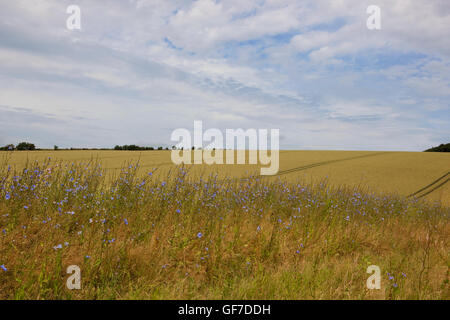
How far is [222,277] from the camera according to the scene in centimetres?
369

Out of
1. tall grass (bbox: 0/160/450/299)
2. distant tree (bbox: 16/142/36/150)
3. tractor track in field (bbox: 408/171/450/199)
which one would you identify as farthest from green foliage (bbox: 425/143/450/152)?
distant tree (bbox: 16/142/36/150)

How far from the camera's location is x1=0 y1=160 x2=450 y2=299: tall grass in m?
3.25

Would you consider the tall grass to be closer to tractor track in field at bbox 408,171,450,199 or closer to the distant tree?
tractor track in field at bbox 408,171,450,199

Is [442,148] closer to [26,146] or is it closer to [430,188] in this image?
[430,188]

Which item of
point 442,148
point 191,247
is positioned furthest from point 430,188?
point 442,148

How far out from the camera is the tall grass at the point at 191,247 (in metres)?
3.25

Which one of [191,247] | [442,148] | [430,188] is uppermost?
[442,148]

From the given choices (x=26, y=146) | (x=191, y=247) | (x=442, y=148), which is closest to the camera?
(x=191, y=247)

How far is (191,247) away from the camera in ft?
14.0

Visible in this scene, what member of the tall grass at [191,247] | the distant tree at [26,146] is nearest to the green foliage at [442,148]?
the tall grass at [191,247]

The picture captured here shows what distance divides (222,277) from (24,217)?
3314mm

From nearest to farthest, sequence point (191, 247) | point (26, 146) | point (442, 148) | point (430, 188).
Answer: point (191, 247) → point (430, 188) → point (26, 146) → point (442, 148)

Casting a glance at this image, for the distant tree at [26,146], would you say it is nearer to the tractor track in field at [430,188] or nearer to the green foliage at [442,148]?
the tractor track in field at [430,188]

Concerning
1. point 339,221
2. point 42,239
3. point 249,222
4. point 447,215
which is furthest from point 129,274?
point 447,215
